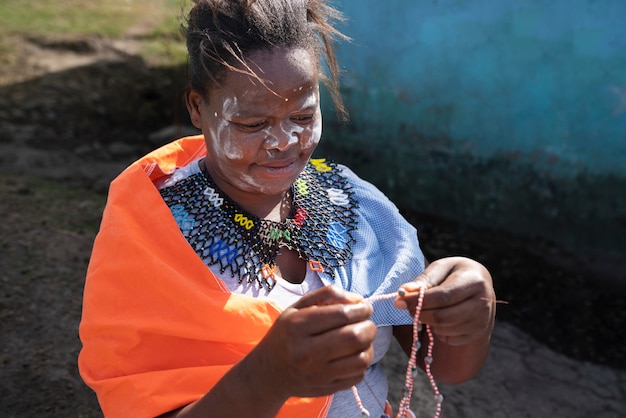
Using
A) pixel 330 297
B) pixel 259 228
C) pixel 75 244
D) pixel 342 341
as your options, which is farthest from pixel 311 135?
pixel 75 244

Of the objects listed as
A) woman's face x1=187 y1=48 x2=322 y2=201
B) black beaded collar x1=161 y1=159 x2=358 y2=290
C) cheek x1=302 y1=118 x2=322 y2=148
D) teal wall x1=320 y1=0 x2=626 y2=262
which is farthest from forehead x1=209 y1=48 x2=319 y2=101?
teal wall x1=320 y1=0 x2=626 y2=262

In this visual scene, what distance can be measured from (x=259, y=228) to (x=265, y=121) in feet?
1.03

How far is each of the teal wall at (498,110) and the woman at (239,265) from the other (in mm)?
2662

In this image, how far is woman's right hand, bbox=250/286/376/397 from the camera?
1494mm

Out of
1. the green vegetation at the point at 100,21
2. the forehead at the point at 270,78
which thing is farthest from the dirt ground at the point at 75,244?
the forehead at the point at 270,78

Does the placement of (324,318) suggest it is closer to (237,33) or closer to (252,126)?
(252,126)

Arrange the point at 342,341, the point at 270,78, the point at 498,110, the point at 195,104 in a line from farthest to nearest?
the point at 498,110 → the point at 195,104 → the point at 270,78 → the point at 342,341

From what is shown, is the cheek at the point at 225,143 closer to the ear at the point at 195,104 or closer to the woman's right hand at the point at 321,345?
the ear at the point at 195,104

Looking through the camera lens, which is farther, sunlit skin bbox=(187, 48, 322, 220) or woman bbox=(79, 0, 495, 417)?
sunlit skin bbox=(187, 48, 322, 220)

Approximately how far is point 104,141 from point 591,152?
369 cm

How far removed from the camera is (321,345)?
1.49m

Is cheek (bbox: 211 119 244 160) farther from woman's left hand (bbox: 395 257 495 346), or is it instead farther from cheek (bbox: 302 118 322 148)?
woman's left hand (bbox: 395 257 495 346)

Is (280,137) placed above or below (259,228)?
above

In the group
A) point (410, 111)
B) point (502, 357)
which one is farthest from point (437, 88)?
point (502, 357)
